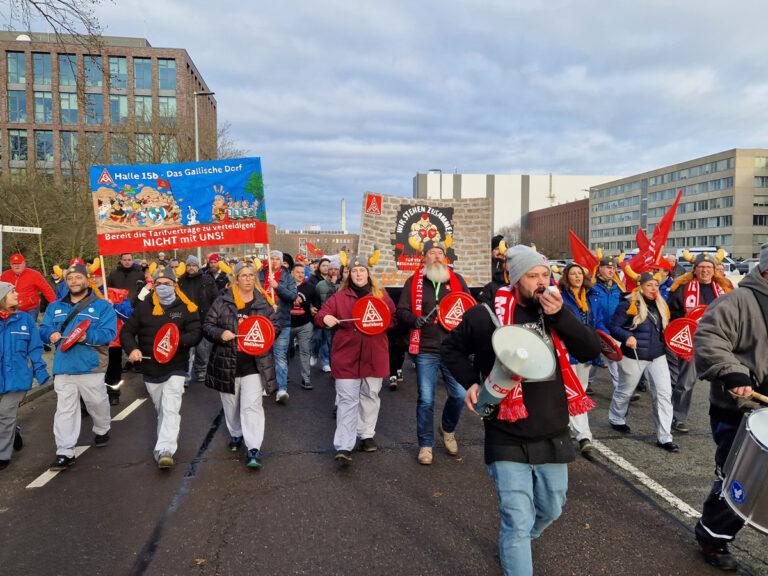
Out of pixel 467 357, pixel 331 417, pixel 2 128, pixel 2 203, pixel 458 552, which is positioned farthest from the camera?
pixel 2 128

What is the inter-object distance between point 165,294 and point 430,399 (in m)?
2.93

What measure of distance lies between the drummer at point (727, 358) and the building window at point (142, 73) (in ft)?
224

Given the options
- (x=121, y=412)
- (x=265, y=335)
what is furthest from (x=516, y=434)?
(x=121, y=412)

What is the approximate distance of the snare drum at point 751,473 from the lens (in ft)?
8.68

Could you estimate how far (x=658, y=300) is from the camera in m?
6.12

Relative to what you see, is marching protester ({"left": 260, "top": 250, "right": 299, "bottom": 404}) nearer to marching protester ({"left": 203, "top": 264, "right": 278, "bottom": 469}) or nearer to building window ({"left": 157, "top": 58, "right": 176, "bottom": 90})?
marching protester ({"left": 203, "top": 264, "right": 278, "bottom": 469})

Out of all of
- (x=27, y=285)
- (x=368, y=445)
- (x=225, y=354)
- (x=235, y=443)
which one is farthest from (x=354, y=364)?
(x=27, y=285)

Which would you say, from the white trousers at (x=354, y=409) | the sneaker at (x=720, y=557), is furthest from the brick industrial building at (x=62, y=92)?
the sneaker at (x=720, y=557)

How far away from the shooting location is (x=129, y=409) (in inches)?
292

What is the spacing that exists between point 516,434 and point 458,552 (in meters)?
1.26

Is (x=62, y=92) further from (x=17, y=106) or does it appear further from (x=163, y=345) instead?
(x=163, y=345)

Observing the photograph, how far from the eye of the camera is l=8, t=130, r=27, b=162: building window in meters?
57.9

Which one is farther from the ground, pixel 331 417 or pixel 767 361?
pixel 767 361

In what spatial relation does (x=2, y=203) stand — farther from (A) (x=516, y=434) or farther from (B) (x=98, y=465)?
(A) (x=516, y=434)
